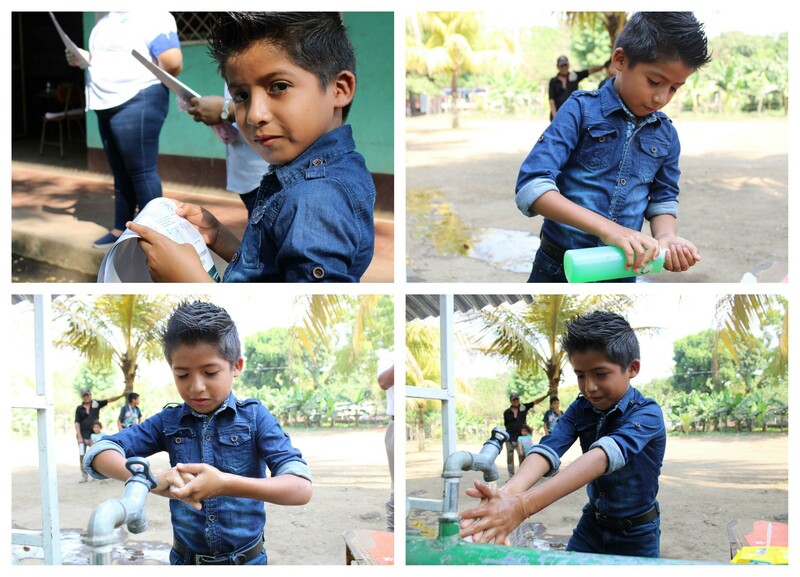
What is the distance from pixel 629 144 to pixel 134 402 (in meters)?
1.49

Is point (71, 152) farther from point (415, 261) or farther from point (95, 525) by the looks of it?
point (95, 525)

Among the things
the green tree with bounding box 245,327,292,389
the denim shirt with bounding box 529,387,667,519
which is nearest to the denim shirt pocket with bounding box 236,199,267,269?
the denim shirt with bounding box 529,387,667,519

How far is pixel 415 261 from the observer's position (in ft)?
13.5

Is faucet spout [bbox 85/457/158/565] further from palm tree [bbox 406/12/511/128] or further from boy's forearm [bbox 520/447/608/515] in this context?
palm tree [bbox 406/12/511/128]

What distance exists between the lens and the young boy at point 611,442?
163 centimetres

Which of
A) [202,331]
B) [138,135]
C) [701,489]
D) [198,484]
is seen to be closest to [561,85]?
[701,489]

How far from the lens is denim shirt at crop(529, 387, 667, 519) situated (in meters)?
1.65

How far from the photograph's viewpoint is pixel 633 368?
1749mm

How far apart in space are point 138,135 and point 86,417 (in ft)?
2.73

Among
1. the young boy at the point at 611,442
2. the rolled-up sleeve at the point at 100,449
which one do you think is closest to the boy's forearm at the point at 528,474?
the young boy at the point at 611,442

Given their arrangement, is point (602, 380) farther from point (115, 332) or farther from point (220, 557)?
point (115, 332)

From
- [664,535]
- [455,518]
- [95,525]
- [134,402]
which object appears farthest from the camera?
[664,535]

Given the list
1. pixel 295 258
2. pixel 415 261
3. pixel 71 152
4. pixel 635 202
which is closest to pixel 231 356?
pixel 295 258

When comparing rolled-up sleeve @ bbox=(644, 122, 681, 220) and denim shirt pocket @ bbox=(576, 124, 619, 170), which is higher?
denim shirt pocket @ bbox=(576, 124, 619, 170)
